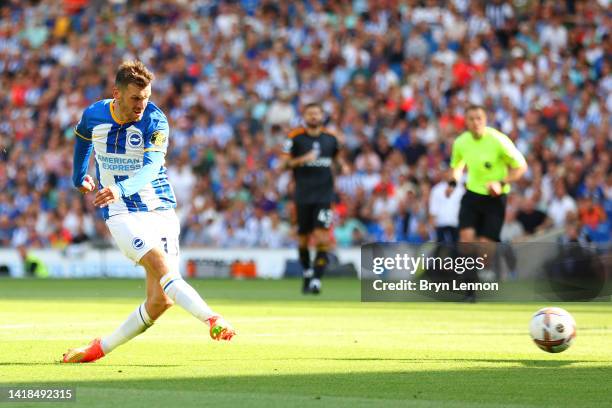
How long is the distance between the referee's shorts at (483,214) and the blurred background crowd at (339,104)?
600 centimetres

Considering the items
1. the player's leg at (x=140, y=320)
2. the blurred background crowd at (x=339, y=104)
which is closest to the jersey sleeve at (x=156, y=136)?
the player's leg at (x=140, y=320)

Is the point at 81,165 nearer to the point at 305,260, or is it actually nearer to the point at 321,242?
the point at 321,242

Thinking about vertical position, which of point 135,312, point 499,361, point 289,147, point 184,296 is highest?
point 289,147

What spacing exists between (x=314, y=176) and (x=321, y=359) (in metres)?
9.83

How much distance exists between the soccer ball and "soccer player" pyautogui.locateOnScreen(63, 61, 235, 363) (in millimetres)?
2496

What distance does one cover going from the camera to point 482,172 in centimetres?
1630

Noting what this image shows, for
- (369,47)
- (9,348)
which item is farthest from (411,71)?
(9,348)

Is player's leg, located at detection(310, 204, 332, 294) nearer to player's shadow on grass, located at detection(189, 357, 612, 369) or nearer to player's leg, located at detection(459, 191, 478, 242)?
player's leg, located at detection(459, 191, 478, 242)

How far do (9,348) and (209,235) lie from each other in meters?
16.1

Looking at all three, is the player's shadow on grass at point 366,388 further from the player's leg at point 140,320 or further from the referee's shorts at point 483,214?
the referee's shorts at point 483,214

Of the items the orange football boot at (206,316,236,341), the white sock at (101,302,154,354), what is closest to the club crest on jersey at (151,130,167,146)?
the white sock at (101,302,154,354)

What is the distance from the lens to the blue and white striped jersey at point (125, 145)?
949 centimetres

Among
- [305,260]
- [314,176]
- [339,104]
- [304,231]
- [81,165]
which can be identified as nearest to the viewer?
[81,165]

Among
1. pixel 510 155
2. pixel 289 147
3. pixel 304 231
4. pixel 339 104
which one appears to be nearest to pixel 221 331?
pixel 510 155
